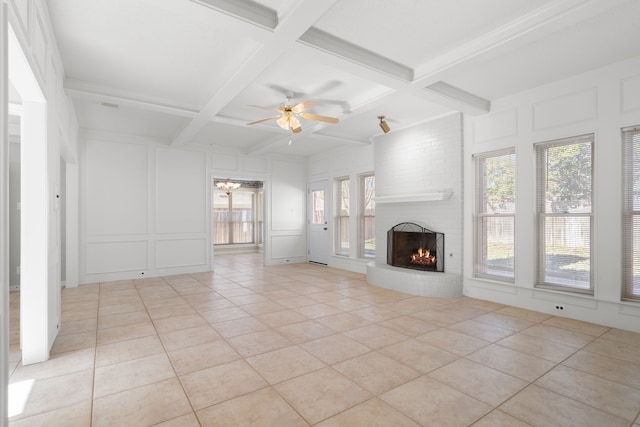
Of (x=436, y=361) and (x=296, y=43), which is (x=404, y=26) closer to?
(x=296, y=43)

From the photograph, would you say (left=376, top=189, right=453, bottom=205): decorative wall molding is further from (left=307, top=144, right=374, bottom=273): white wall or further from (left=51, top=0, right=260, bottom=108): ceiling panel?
(left=51, top=0, right=260, bottom=108): ceiling panel

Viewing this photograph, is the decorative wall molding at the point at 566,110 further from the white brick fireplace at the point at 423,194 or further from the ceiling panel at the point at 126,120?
the ceiling panel at the point at 126,120

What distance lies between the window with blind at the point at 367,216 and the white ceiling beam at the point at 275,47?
3685 millimetres

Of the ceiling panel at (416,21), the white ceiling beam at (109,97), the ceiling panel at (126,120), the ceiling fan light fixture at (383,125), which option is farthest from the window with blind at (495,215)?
the ceiling panel at (126,120)

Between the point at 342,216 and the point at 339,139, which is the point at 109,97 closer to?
the point at 339,139

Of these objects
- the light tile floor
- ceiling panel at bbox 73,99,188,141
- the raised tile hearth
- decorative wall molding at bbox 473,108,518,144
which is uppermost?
ceiling panel at bbox 73,99,188,141

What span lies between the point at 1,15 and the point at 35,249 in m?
1.94

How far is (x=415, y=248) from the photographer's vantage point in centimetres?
581

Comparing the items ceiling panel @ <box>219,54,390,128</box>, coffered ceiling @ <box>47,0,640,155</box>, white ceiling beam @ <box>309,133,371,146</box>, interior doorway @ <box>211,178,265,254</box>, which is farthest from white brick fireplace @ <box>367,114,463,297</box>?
interior doorway @ <box>211,178,265,254</box>

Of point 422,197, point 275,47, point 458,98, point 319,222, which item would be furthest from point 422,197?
point 319,222

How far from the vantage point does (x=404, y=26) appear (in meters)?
2.83

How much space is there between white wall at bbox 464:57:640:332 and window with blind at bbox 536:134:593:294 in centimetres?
12

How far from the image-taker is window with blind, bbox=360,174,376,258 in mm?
7059

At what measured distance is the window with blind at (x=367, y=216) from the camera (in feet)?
23.2
